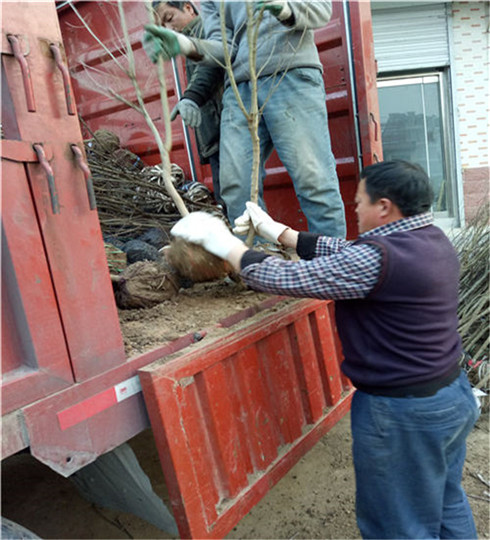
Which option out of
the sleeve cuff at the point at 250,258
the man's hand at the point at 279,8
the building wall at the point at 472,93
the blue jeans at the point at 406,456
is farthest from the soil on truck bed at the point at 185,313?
the building wall at the point at 472,93

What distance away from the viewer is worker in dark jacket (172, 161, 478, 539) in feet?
4.81

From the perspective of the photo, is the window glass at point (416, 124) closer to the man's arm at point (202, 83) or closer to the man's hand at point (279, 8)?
the man's arm at point (202, 83)

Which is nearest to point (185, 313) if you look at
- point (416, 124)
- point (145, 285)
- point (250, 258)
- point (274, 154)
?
point (145, 285)

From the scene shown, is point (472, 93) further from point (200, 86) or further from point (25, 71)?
point (25, 71)

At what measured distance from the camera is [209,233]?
178cm

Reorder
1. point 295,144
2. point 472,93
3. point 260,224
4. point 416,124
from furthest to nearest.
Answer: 1. point 416,124
2. point 472,93
3. point 295,144
4. point 260,224

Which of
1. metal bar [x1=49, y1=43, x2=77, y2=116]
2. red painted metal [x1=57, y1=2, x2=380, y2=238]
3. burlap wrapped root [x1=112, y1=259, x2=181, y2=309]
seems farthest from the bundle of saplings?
metal bar [x1=49, y1=43, x2=77, y2=116]

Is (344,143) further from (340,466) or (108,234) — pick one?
(340,466)

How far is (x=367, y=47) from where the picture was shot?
310cm

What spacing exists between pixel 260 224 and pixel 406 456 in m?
1.17

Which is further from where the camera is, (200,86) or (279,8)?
(200,86)

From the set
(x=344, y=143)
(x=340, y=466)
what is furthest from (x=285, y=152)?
(x=340, y=466)

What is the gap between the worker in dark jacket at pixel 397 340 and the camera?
1467 millimetres

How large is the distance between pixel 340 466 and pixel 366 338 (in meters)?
1.31
